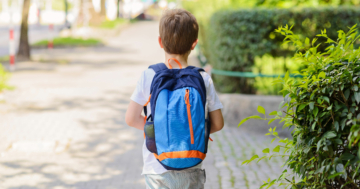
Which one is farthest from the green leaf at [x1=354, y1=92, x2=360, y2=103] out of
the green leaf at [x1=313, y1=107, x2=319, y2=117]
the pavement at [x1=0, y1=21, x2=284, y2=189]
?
the pavement at [x1=0, y1=21, x2=284, y2=189]

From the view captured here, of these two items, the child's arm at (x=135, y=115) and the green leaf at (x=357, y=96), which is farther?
the child's arm at (x=135, y=115)

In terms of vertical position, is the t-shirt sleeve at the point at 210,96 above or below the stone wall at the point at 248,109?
above

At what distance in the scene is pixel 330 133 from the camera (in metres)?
1.97

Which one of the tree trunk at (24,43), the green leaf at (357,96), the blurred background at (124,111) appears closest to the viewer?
the green leaf at (357,96)

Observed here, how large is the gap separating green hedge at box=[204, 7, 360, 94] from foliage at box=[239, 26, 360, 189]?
4479 mm

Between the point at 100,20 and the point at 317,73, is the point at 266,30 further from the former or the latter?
the point at 100,20

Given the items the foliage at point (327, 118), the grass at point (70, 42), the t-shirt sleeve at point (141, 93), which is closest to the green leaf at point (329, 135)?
the foliage at point (327, 118)

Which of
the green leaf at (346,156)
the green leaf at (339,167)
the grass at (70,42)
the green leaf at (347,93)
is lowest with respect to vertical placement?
the grass at (70,42)

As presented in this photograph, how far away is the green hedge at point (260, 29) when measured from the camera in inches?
257

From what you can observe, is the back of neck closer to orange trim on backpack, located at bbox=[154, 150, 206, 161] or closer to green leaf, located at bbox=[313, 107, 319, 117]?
orange trim on backpack, located at bbox=[154, 150, 206, 161]

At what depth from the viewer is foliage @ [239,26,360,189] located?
193cm

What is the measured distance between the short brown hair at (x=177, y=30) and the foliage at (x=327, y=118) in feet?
1.79

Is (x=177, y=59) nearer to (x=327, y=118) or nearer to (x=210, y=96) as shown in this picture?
(x=210, y=96)

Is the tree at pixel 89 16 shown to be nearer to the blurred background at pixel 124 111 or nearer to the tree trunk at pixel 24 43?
the tree trunk at pixel 24 43
